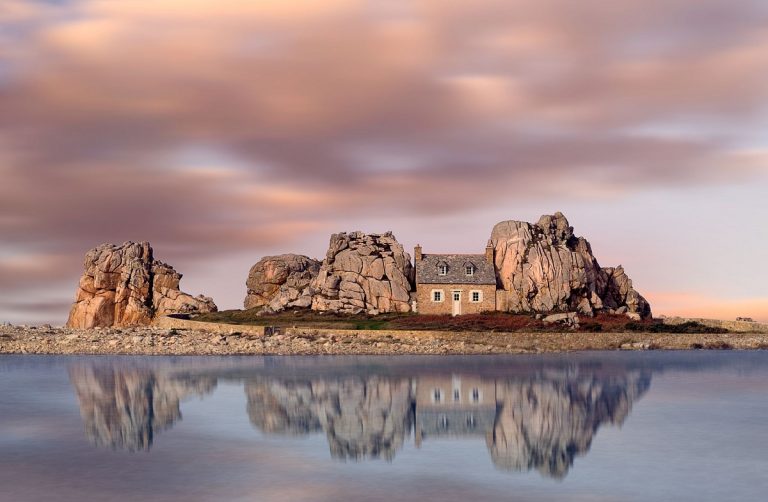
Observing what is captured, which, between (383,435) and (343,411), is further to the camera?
(343,411)

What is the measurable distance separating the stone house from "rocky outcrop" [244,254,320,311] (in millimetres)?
15491

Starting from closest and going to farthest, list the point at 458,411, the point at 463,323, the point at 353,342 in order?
the point at 458,411 < the point at 353,342 < the point at 463,323

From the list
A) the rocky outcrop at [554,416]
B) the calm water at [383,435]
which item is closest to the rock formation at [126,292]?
the calm water at [383,435]

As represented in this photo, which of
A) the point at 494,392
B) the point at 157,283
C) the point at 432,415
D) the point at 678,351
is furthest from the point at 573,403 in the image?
the point at 157,283

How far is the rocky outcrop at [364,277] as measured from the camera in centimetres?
7438

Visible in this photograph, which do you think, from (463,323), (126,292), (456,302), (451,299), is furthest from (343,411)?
(126,292)

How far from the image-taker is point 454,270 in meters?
75.9

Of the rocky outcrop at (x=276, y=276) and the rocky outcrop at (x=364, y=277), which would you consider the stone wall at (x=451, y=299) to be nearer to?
the rocky outcrop at (x=364, y=277)

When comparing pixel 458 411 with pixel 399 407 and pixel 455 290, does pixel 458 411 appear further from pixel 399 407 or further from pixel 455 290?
pixel 455 290

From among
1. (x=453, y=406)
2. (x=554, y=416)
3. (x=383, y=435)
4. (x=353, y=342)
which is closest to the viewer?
(x=383, y=435)

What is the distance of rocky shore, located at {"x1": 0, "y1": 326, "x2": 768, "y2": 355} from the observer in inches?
2264

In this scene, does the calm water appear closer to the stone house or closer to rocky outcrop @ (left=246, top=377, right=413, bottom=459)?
rocky outcrop @ (left=246, top=377, right=413, bottom=459)

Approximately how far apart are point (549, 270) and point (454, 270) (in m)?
8.36

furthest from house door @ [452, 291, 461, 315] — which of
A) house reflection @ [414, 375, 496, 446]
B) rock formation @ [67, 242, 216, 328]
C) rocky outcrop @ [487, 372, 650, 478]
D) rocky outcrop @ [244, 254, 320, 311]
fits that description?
house reflection @ [414, 375, 496, 446]
